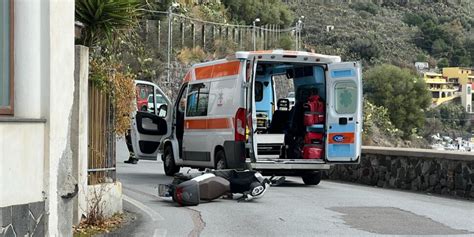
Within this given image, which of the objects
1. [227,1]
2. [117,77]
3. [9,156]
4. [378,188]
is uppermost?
[227,1]

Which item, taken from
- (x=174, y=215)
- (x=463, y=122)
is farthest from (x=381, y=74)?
(x=174, y=215)

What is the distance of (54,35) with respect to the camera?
313 inches

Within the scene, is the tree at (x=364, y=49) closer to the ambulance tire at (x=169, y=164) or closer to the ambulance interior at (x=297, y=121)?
the ambulance tire at (x=169, y=164)

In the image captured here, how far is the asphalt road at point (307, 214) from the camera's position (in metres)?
10.1

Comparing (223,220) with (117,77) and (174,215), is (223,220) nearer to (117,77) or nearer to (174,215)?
(174,215)

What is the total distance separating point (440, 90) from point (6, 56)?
39.7m

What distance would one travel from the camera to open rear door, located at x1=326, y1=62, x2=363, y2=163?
50.1ft

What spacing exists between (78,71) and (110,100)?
1396 mm

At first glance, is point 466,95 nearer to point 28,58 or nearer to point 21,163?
point 28,58

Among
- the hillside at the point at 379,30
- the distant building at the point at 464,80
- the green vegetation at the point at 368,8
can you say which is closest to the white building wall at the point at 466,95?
the distant building at the point at 464,80

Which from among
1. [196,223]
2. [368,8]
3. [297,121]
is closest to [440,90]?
[297,121]

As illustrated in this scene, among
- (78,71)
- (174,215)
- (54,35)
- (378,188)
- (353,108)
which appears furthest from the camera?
(378,188)

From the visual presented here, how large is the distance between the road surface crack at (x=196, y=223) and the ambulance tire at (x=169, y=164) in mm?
5694

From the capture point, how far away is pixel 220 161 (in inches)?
611
